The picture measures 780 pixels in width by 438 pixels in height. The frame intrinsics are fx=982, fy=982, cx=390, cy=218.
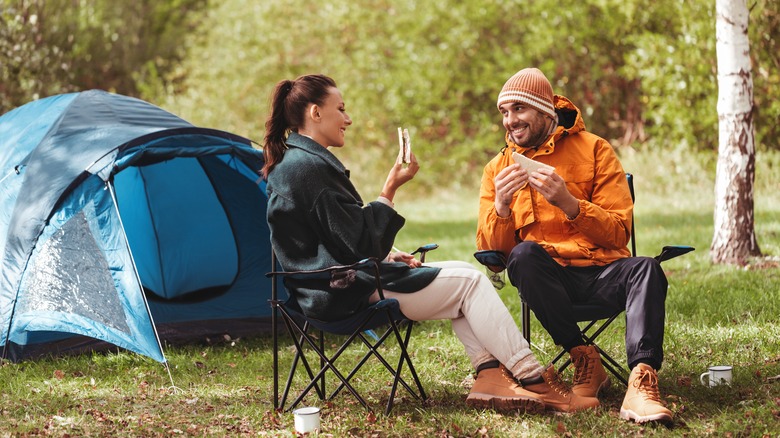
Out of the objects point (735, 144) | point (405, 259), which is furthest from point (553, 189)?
point (735, 144)

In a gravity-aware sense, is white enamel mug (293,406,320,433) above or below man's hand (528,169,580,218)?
below

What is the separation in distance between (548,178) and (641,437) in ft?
3.08

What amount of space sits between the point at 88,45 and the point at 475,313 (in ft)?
50.1

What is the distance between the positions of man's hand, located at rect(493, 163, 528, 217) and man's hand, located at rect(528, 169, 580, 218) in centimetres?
4

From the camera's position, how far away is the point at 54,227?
4730mm

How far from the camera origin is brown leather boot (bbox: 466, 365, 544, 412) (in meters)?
3.41

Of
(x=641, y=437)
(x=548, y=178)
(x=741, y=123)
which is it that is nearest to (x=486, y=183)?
(x=548, y=178)

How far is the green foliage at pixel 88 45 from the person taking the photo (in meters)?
12.0

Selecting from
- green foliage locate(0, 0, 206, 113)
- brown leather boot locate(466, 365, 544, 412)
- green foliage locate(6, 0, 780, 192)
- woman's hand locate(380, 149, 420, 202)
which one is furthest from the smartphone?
green foliage locate(0, 0, 206, 113)

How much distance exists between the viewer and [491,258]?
12.3 ft

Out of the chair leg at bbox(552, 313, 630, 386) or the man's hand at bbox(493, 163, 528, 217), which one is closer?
the man's hand at bbox(493, 163, 528, 217)

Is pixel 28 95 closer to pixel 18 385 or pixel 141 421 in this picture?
pixel 18 385

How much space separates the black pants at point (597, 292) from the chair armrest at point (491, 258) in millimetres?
113

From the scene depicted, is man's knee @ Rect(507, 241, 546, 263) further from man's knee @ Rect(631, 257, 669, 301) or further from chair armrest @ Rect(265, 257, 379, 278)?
chair armrest @ Rect(265, 257, 379, 278)
